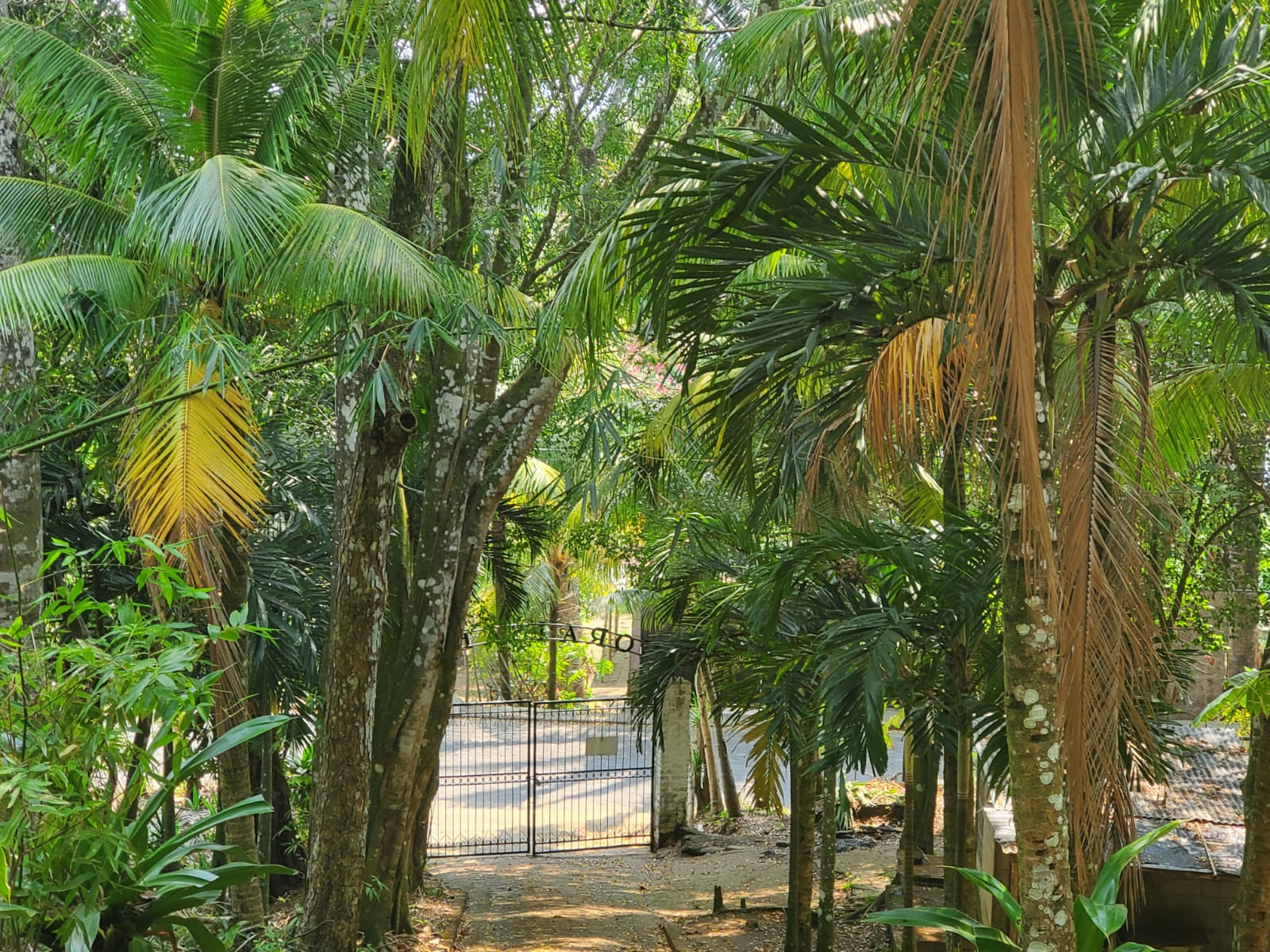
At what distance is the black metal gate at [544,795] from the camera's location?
13.6 m

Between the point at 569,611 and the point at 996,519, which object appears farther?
the point at 569,611

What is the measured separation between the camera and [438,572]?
8094 millimetres

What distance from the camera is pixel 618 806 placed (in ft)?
61.2

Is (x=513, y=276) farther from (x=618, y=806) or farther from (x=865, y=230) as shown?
(x=618, y=806)

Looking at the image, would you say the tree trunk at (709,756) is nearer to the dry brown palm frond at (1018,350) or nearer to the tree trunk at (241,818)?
the tree trunk at (241,818)

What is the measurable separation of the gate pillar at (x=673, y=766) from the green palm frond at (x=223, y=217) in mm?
9596

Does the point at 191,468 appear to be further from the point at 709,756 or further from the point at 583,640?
the point at 583,640

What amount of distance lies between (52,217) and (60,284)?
616 mm

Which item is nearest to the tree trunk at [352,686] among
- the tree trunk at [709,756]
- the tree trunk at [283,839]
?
the tree trunk at [283,839]

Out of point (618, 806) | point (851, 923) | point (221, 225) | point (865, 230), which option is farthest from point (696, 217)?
point (618, 806)

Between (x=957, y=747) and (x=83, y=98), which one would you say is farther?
(x=957, y=747)

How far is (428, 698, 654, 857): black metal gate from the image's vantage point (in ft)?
44.5

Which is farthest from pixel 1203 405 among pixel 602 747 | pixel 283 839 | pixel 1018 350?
pixel 283 839

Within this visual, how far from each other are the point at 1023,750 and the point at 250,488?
3.26 metres
